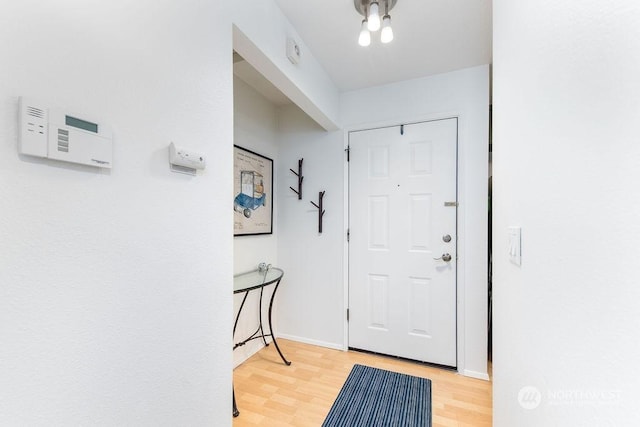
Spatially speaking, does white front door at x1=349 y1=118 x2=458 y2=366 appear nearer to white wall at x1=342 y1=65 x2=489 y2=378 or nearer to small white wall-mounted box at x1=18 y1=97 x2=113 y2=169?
white wall at x1=342 y1=65 x2=489 y2=378

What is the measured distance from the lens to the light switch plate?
0.83 meters

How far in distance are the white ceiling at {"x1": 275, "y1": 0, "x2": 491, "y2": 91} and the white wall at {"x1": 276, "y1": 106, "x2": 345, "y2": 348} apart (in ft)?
2.00

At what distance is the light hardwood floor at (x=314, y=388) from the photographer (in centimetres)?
167

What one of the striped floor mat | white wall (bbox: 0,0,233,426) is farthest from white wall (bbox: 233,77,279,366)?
white wall (bbox: 0,0,233,426)

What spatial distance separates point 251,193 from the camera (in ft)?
7.84

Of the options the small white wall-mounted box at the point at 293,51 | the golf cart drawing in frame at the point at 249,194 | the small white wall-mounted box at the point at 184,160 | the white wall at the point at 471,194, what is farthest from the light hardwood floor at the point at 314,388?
the small white wall-mounted box at the point at 293,51

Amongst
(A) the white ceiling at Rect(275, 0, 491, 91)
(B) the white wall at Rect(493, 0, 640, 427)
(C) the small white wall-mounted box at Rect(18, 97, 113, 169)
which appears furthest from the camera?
(A) the white ceiling at Rect(275, 0, 491, 91)

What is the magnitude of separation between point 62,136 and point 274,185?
2115 millimetres

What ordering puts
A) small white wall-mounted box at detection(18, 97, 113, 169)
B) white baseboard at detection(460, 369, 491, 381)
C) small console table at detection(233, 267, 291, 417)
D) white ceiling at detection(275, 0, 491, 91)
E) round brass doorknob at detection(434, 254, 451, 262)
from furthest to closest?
round brass doorknob at detection(434, 254, 451, 262) → white baseboard at detection(460, 369, 491, 381) → small console table at detection(233, 267, 291, 417) → white ceiling at detection(275, 0, 491, 91) → small white wall-mounted box at detection(18, 97, 113, 169)

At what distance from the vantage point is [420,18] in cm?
166

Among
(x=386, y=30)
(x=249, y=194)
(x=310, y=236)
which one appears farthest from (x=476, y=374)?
(x=386, y=30)

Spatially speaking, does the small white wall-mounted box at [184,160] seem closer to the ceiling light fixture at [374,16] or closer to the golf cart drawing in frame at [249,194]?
the ceiling light fixture at [374,16]

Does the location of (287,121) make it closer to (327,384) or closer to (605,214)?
(327,384)

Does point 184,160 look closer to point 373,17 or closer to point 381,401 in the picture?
point 373,17
